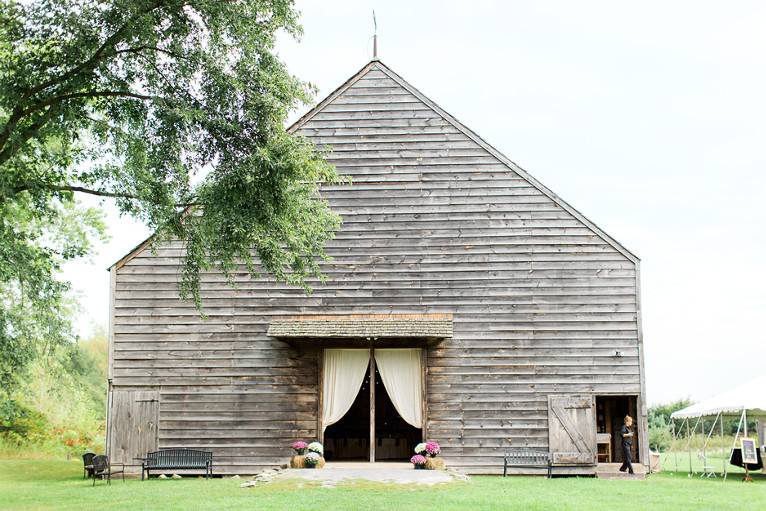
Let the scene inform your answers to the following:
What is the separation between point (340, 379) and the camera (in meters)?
20.9

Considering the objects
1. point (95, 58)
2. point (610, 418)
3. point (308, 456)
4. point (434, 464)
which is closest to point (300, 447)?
point (308, 456)

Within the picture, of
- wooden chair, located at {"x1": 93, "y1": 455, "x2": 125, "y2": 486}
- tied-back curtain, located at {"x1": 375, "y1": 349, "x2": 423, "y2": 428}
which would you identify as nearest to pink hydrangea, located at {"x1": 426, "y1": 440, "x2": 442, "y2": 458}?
tied-back curtain, located at {"x1": 375, "y1": 349, "x2": 423, "y2": 428}

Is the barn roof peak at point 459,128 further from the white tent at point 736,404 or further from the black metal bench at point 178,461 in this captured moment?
the black metal bench at point 178,461

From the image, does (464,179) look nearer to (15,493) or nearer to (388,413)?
(388,413)

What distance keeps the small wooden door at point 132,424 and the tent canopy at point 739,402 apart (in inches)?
530

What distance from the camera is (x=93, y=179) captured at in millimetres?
18016

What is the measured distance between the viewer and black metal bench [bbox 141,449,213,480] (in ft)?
67.1

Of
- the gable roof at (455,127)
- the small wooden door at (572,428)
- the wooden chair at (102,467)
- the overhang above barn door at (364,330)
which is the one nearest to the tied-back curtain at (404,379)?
the overhang above barn door at (364,330)

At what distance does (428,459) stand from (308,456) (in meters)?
2.55

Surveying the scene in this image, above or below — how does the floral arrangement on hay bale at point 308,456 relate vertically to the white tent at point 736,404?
below

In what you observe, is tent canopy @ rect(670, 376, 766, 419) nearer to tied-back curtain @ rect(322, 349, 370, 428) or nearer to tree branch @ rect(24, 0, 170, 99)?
tied-back curtain @ rect(322, 349, 370, 428)

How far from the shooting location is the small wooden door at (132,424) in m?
20.8

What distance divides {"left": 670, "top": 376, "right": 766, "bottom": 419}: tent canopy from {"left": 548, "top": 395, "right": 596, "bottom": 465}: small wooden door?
355cm

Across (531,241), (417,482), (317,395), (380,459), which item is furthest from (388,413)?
(417,482)
